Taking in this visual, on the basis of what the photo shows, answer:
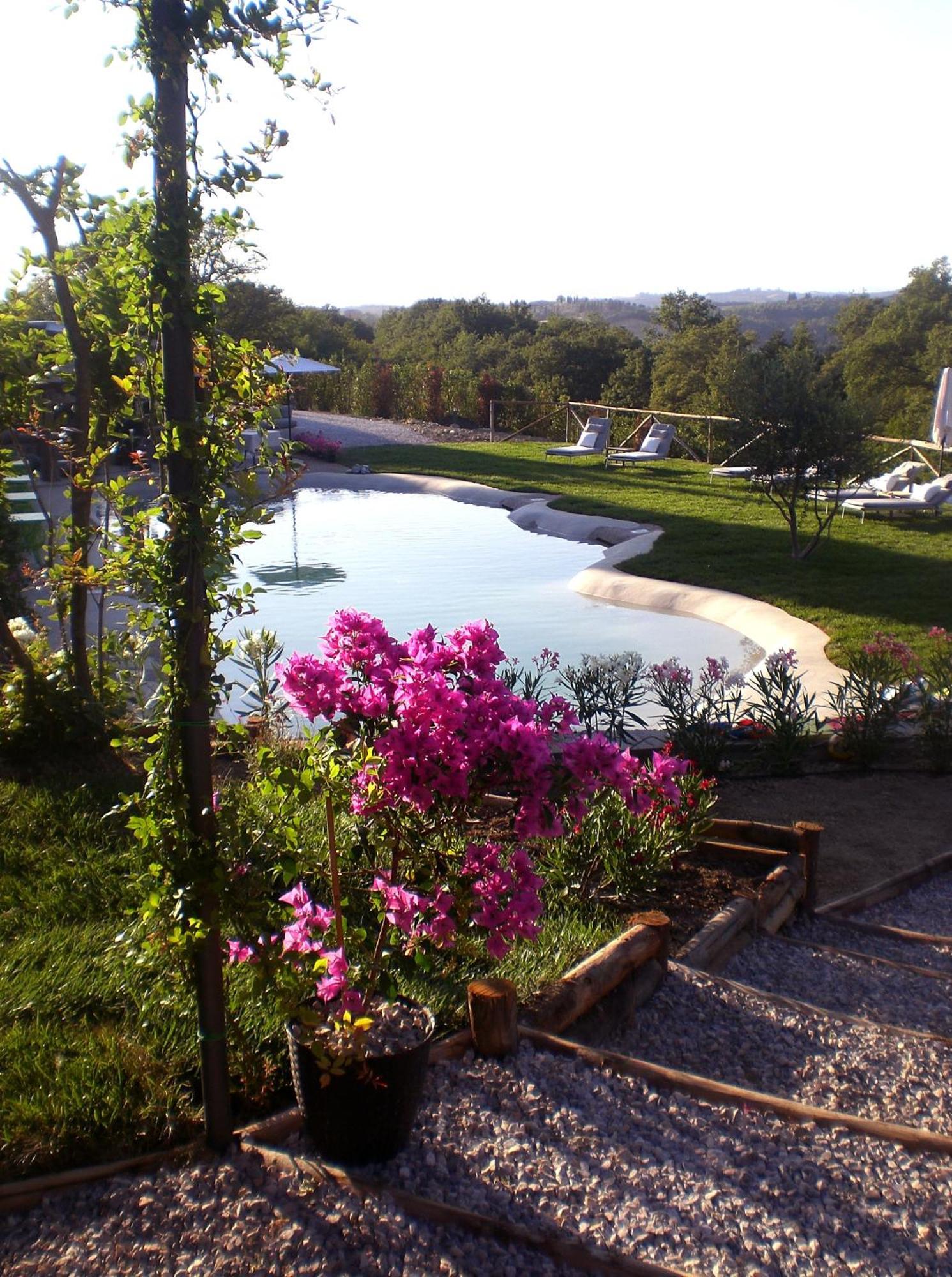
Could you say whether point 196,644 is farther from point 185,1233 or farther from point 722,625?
point 722,625

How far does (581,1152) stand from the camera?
2.41 m

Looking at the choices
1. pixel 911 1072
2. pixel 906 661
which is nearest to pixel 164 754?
pixel 911 1072

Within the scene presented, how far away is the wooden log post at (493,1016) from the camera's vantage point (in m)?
2.72

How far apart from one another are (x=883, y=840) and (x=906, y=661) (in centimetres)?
139

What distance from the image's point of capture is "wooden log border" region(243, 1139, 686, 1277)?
6.72 feet

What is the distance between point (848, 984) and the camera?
12.0ft

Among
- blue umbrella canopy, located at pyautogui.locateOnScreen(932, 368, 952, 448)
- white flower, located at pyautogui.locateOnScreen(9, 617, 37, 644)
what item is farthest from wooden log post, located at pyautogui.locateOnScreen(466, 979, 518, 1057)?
blue umbrella canopy, located at pyautogui.locateOnScreen(932, 368, 952, 448)

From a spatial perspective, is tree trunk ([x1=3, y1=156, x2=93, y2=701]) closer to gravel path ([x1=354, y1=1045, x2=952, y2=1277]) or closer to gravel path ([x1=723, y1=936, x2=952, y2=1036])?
gravel path ([x1=354, y1=1045, x2=952, y2=1277])

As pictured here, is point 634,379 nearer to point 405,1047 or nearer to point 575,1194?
point 405,1047

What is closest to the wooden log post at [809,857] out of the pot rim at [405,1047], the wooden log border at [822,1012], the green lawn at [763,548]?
the wooden log border at [822,1012]

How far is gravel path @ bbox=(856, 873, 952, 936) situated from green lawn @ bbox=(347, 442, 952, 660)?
3426 mm

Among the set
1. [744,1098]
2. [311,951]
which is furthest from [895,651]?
[311,951]

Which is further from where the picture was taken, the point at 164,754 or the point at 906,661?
the point at 906,661

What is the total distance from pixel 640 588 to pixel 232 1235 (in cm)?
883
